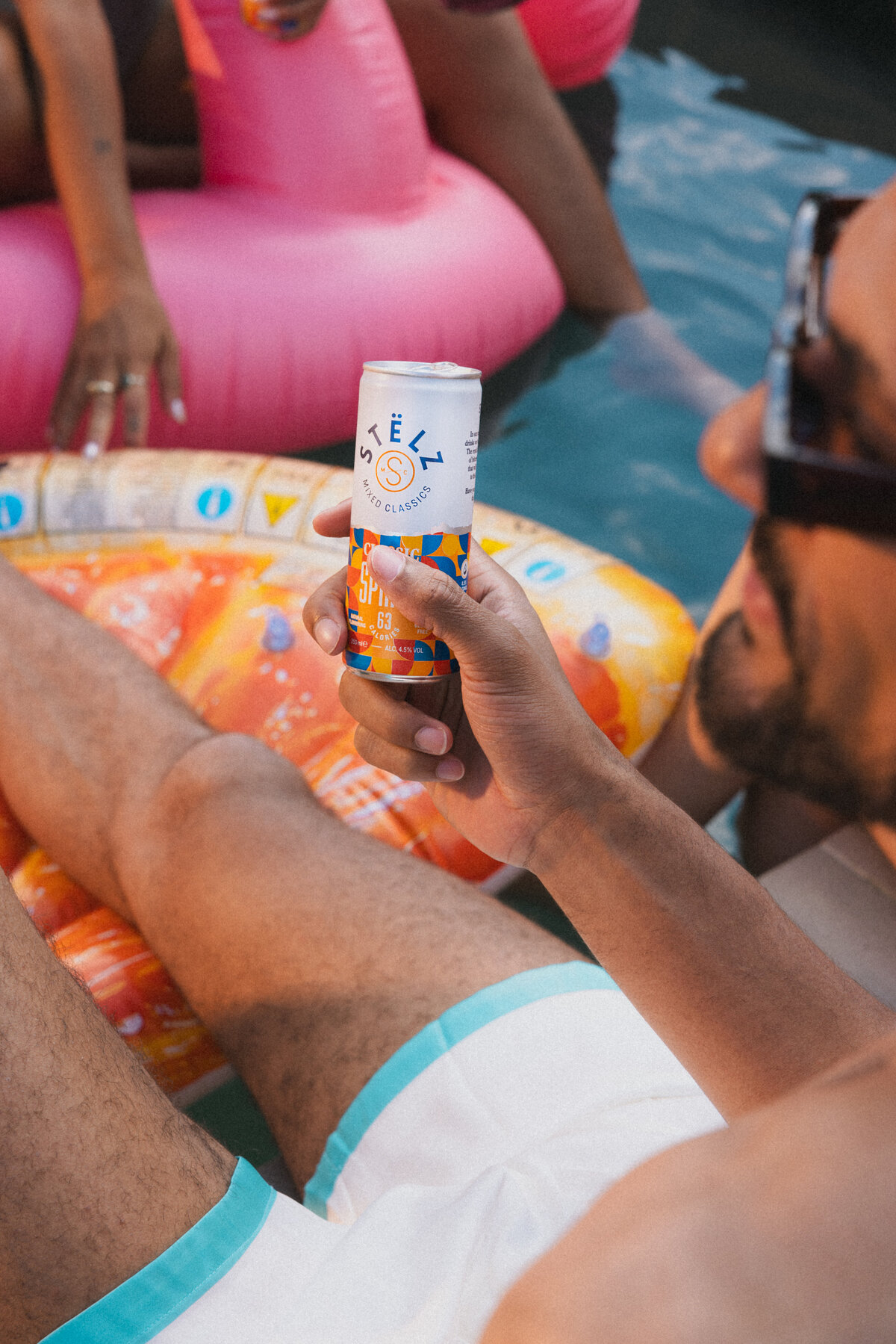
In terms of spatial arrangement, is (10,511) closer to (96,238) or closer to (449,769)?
(96,238)

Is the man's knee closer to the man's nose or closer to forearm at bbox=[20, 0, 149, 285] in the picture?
the man's nose

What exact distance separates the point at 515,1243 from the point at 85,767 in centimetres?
66

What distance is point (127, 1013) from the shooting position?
0.99 meters

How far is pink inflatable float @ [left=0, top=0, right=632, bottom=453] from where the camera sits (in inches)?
68.4

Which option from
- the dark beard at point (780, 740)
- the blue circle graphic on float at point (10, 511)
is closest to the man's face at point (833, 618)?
the dark beard at point (780, 740)

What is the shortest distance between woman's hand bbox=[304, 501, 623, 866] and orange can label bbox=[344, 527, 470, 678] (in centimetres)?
1

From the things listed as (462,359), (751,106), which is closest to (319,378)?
(462,359)

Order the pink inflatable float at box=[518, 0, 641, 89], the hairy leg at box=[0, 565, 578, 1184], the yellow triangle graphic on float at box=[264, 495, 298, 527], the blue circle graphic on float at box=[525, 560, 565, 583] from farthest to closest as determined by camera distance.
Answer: the pink inflatable float at box=[518, 0, 641, 89] < the yellow triangle graphic on float at box=[264, 495, 298, 527] < the blue circle graphic on float at box=[525, 560, 565, 583] < the hairy leg at box=[0, 565, 578, 1184]

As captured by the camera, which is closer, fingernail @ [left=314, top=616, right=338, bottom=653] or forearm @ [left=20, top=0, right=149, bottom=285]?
fingernail @ [left=314, top=616, right=338, bottom=653]

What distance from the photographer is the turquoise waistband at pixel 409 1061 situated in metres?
0.80

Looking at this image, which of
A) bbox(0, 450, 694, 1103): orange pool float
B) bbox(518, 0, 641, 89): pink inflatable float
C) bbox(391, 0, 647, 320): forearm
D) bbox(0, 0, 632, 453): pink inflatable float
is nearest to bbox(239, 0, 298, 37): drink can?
bbox(0, 0, 632, 453): pink inflatable float

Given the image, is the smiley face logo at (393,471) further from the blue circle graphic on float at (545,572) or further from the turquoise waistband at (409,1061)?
the blue circle graphic on float at (545,572)

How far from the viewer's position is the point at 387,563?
652 millimetres

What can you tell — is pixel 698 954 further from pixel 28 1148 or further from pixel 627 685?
pixel 627 685
